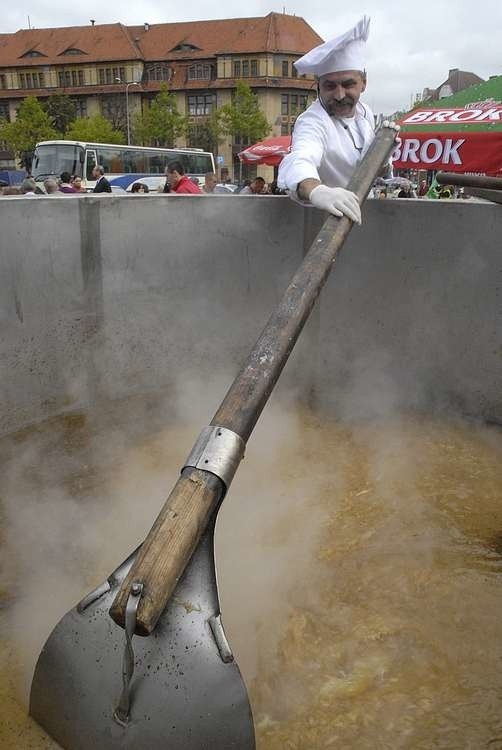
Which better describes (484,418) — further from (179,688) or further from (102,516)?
(179,688)

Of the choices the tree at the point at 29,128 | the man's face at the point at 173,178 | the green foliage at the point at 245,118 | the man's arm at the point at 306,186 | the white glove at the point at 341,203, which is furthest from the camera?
the green foliage at the point at 245,118

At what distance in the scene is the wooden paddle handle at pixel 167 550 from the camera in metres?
1.17

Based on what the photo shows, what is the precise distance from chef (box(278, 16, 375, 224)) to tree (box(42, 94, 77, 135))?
51089 mm

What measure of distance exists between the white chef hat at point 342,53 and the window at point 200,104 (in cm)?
5445

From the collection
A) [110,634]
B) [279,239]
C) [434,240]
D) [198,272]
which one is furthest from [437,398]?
[110,634]

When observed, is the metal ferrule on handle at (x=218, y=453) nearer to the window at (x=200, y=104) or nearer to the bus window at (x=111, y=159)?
the bus window at (x=111, y=159)

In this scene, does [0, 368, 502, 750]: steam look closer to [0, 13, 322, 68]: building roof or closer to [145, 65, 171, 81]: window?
[0, 13, 322, 68]: building roof

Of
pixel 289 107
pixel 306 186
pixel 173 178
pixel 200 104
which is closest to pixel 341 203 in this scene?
pixel 306 186

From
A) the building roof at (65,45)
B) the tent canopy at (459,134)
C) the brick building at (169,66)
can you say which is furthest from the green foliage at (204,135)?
the tent canopy at (459,134)

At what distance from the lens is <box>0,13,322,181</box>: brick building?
50.1m

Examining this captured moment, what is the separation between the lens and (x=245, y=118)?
143ft

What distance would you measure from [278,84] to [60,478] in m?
53.8

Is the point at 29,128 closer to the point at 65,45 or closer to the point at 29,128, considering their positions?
the point at 29,128

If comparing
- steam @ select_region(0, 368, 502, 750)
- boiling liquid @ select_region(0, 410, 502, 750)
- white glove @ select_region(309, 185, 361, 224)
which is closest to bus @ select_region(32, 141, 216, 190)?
steam @ select_region(0, 368, 502, 750)
